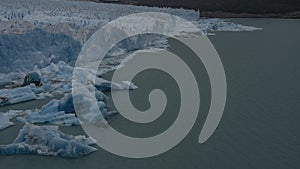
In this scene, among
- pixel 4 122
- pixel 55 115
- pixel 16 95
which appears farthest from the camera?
pixel 16 95

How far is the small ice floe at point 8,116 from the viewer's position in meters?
4.57

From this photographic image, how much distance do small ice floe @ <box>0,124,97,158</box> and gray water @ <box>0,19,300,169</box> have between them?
0.21 feet

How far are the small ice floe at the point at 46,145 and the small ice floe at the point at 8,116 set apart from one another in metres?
0.65

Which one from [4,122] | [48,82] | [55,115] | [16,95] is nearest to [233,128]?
[55,115]

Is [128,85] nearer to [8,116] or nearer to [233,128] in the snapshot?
[8,116]

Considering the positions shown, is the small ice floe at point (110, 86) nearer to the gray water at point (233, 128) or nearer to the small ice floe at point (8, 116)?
the gray water at point (233, 128)

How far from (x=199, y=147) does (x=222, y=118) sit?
97 cm

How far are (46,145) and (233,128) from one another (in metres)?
2.13

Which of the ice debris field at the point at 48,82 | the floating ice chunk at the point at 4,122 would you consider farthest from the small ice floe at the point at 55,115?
the floating ice chunk at the point at 4,122

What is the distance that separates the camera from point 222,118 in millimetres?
5035

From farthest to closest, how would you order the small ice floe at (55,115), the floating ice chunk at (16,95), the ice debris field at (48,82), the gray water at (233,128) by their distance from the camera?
the floating ice chunk at (16,95) < the small ice floe at (55,115) < the ice debris field at (48,82) < the gray water at (233,128)

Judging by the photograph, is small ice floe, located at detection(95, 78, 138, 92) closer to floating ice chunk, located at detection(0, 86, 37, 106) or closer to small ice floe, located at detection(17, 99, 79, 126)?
floating ice chunk, located at detection(0, 86, 37, 106)

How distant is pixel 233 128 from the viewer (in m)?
4.68

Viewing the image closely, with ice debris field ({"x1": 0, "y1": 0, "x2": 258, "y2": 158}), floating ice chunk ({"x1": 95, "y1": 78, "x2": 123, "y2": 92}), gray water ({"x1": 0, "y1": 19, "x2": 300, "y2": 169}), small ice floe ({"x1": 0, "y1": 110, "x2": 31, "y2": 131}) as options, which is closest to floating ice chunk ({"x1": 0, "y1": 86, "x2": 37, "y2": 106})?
ice debris field ({"x1": 0, "y1": 0, "x2": 258, "y2": 158})
